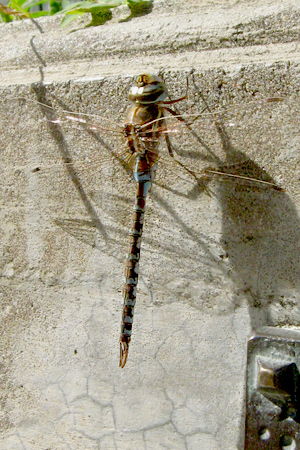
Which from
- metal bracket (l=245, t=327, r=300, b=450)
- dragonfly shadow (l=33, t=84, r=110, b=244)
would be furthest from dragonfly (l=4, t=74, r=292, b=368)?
metal bracket (l=245, t=327, r=300, b=450)

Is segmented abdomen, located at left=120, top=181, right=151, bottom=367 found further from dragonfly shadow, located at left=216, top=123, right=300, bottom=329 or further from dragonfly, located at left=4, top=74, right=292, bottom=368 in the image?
dragonfly shadow, located at left=216, top=123, right=300, bottom=329

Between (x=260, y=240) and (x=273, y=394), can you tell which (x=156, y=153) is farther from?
(x=273, y=394)

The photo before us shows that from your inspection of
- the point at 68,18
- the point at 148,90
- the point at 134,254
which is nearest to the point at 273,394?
the point at 134,254

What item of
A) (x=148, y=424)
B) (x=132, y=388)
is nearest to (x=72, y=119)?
(x=132, y=388)

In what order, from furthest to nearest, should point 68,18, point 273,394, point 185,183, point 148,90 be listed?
point 68,18
point 185,183
point 148,90
point 273,394

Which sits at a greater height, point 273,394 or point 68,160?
point 68,160

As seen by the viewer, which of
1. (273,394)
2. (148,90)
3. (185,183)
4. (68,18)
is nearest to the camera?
(273,394)

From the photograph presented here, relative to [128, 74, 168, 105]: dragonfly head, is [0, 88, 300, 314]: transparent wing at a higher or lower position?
lower
